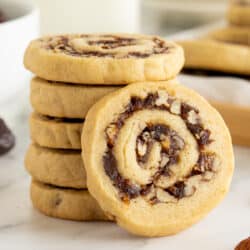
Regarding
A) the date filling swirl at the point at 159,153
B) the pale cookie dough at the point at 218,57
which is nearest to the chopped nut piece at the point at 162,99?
the date filling swirl at the point at 159,153

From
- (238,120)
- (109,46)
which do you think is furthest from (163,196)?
(238,120)

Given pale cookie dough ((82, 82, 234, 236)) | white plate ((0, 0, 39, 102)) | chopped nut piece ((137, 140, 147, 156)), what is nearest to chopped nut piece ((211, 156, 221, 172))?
pale cookie dough ((82, 82, 234, 236))

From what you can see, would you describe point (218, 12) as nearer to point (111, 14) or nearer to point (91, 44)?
point (111, 14)

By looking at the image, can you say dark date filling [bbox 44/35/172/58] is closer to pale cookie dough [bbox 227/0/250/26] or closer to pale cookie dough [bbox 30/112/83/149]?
pale cookie dough [bbox 30/112/83/149]

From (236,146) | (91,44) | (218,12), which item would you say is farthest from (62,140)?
(218,12)

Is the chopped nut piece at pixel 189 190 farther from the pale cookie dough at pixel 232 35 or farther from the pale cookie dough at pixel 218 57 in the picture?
the pale cookie dough at pixel 232 35

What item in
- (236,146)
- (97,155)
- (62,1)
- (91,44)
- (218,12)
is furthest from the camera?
(218,12)

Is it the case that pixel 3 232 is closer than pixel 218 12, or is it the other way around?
pixel 3 232
